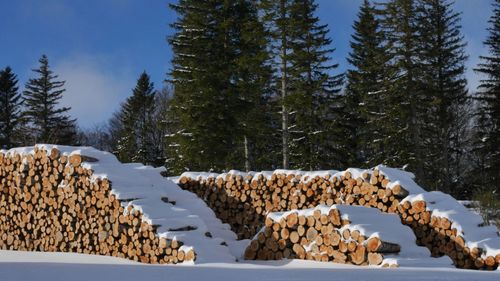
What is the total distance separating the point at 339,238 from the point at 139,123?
109ft

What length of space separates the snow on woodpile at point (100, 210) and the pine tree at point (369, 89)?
15.5m

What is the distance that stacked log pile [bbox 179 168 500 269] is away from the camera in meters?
8.33

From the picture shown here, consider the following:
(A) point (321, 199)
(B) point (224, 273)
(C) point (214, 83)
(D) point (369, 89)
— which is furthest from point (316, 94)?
(B) point (224, 273)

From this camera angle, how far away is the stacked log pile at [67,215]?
27.6 ft

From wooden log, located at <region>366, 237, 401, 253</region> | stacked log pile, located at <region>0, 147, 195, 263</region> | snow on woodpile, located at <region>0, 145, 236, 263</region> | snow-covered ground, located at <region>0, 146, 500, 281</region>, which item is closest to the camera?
snow-covered ground, located at <region>0, 146, 500, 281</region>

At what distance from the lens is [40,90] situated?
1363 inches

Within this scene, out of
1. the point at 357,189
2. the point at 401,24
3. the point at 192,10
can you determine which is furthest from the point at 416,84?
the point at 357,189

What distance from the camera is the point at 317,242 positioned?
779 centimetres

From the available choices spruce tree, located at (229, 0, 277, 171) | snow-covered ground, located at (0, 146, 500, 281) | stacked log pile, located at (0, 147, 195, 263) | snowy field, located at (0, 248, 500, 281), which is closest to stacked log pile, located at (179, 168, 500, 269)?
snow-covered ground, located at (0, 146, 500, 281)

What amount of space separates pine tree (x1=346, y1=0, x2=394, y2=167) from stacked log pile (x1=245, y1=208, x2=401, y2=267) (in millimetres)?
15579

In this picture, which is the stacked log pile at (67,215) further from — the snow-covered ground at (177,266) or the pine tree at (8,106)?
the pine tree at (8,106)

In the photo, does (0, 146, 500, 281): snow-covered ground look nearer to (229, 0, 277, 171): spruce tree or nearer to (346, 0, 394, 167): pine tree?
(229, 0, 277, 171): spruce tree

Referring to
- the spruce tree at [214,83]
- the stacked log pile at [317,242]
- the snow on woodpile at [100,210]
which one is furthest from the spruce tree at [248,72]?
the stacked log pile at [317,242]

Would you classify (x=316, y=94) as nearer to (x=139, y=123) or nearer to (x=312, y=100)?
(x=312, y=100)
